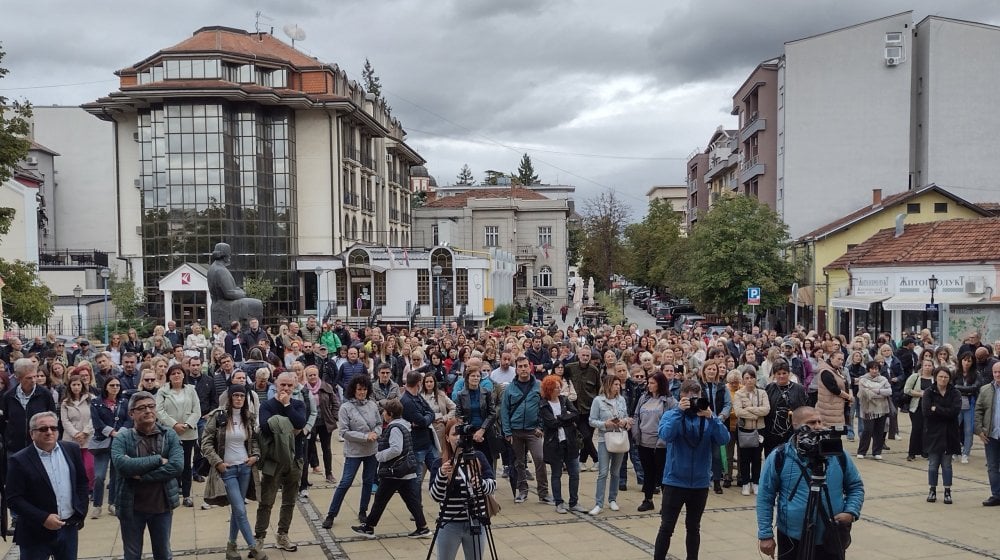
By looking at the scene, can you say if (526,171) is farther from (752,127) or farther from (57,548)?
(57,548)

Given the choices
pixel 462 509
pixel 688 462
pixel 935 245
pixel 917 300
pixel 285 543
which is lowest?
pixel 285 543

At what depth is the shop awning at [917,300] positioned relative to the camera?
26891mm

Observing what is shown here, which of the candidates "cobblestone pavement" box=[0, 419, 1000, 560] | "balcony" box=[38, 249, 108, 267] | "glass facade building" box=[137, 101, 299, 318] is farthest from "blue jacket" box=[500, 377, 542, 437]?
"balcony" box=[38, 249, 108, 267]

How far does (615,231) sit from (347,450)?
179 feet

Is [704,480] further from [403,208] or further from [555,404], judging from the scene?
[403,208]

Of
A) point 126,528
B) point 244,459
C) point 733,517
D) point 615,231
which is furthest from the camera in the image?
point 615,231

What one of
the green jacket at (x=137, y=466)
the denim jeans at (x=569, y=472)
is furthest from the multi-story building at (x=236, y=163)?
the green jacket at (x=137, y=466)

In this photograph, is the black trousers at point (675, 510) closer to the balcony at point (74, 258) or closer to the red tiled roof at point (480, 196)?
the balcony at point (74, 258)

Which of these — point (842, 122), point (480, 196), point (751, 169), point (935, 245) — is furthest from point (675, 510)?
point (480, 196)

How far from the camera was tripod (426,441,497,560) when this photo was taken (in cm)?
648

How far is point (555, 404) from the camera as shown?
993cm

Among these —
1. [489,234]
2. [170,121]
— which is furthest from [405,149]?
[170,121]

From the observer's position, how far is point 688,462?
7.02 metres

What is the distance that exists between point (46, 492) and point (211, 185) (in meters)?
41.9
